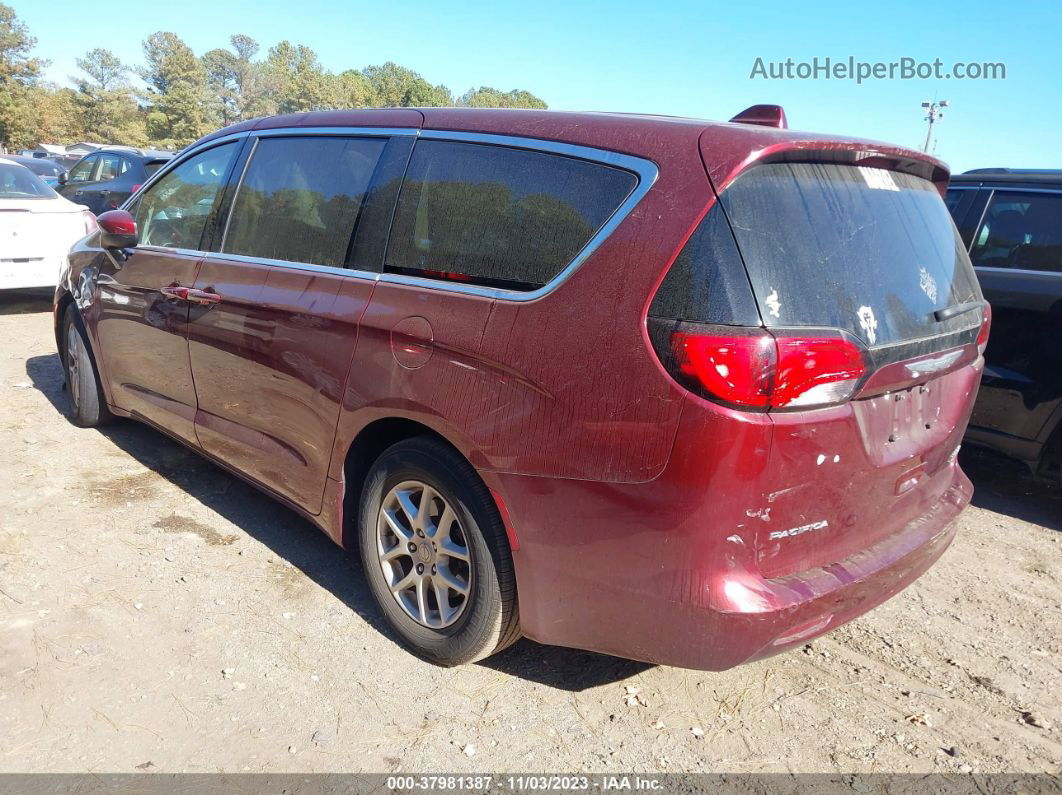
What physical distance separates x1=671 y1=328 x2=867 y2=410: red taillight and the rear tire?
4.12 m

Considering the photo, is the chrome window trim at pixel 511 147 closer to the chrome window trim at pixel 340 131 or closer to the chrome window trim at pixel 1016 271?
the chrome window trim at pixel 340 131

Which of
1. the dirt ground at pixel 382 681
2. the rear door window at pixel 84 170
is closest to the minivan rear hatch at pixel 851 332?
the dirt ground at pixel 382 681

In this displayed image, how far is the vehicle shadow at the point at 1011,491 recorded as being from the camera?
14.9ft

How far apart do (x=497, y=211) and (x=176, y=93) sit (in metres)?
104

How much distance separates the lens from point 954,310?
2682 millimetres

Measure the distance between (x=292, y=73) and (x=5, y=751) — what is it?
125562 mm

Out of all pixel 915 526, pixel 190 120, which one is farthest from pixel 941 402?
pixel 190 120

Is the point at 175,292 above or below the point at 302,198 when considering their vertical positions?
below

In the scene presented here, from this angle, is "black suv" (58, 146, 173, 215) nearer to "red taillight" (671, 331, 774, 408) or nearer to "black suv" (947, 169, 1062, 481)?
"black suv" (947, 169, 1062, 481)

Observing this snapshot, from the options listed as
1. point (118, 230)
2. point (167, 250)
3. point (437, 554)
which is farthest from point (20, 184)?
point (437, 554)

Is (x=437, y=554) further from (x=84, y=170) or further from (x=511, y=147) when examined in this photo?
(x=84, y=170)

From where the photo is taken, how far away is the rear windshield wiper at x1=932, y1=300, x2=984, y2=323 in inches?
101

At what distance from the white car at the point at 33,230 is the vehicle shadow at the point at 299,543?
9.66ft

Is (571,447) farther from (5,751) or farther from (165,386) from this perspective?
(165,386)
